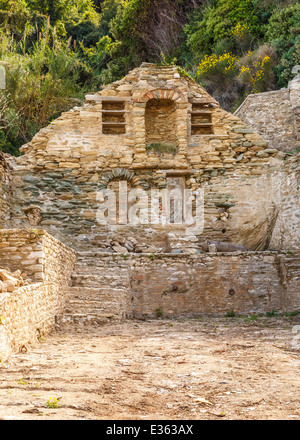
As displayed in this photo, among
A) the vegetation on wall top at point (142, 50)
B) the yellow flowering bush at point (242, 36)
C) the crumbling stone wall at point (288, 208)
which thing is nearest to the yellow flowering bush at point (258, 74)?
the vegetation on wall top at point (142, 50)

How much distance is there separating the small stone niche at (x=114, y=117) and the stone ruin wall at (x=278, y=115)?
5.54 meters

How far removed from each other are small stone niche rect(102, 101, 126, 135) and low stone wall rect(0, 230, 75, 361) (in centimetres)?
661

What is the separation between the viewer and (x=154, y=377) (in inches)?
171

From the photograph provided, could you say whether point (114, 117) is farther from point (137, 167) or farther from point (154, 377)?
point (154, 377)

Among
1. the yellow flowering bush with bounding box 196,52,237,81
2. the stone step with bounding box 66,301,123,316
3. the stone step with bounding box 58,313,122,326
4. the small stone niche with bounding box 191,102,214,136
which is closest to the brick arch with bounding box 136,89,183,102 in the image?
the small stone niche with bounding box 191,102,214,136

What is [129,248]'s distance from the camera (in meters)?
12.3

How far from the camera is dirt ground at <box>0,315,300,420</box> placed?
3258mm

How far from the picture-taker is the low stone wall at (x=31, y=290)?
5.30 m

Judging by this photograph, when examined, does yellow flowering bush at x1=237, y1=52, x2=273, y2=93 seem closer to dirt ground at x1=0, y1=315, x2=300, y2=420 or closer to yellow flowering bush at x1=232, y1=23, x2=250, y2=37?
yellow flowering bush at x1=232, y1=23, x2=250, y2=37

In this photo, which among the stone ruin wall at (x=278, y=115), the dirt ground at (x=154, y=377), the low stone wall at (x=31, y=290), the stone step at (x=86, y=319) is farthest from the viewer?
the stone ruin wall at (x=278, y=115)

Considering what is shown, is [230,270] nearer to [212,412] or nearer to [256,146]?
[256,146]

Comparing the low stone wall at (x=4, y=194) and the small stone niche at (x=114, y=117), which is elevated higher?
the small stone niche at (x=114, y=117)

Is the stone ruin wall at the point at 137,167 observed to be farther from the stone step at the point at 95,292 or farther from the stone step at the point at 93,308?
the stone step at the point at 93,308
